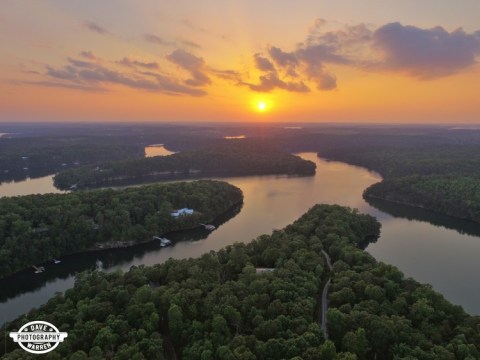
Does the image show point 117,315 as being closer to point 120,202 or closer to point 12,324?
point 12,324

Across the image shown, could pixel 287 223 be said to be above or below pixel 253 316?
below

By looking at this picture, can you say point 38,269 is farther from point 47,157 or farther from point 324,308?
point 47,157

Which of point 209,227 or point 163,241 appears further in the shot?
point 209,227

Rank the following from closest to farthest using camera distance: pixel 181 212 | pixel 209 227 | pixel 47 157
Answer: pixel 209 227 → pixel 181 212 → pixel 47 157

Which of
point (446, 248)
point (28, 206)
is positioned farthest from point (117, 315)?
point (446, 248)

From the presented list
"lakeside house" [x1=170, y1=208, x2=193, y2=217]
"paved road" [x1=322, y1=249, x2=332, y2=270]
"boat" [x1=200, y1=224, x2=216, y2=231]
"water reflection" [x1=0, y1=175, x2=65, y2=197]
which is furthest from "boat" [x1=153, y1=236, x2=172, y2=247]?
"water reflection" [x1=0, y1=175, x2=65, y2=197]

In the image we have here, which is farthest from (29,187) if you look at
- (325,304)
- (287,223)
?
(325,304)

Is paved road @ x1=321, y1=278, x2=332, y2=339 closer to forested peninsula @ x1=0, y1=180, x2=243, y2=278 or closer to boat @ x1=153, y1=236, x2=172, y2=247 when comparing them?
boat @ x1=153, y1=236, x2=172, y2=247
